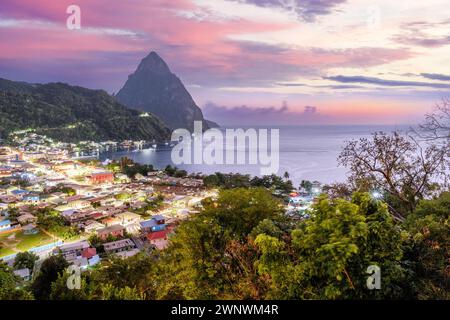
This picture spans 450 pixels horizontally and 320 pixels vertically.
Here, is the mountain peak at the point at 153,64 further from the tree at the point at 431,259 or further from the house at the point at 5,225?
the tree at the point at 431,259

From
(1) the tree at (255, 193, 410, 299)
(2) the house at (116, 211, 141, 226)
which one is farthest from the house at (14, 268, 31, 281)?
(1) the tree at (255, 193, 410, 299)

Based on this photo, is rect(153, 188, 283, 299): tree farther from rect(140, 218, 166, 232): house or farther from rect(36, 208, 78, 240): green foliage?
rect(36, 208, 78, 240): green foliage

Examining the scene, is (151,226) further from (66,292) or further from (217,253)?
(217,253)

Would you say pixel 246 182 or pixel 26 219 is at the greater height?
pixel 246 182

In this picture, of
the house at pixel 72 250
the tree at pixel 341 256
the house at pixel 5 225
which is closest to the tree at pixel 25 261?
the house at pixel 72 250

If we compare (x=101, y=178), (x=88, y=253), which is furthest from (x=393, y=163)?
(x=101, y=178)

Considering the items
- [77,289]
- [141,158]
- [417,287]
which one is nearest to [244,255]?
[417,287]

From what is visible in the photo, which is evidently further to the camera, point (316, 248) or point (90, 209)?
point (90, 209)
